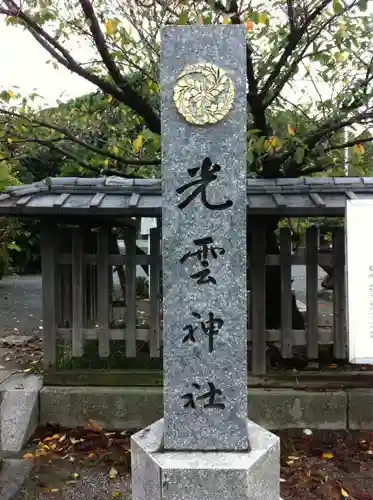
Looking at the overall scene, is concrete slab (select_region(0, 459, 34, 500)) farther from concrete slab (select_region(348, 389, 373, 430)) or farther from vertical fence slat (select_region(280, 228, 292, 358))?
concrete slab (select_region(348, 389, 373, 430))

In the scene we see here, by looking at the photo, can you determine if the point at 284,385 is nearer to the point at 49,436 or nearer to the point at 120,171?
the point at 49,436

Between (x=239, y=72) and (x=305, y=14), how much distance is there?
2280 mm

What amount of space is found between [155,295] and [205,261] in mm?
2418

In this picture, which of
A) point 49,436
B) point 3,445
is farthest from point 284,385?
point 3,445

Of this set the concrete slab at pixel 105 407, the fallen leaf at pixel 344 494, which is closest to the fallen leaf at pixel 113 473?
the concrete slab at pixel 105 407

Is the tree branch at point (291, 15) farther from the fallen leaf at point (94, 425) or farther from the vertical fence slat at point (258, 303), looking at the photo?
the fallen leaf at point (94, 425)

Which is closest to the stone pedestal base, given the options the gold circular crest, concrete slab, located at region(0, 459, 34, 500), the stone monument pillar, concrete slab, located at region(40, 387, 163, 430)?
the stone monument pillar

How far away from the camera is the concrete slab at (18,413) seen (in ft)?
15.6

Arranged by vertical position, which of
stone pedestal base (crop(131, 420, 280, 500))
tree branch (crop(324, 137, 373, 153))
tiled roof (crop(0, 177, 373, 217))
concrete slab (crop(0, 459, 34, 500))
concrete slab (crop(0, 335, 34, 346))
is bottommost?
concrete slab (crop(0, 459, 34, 500))

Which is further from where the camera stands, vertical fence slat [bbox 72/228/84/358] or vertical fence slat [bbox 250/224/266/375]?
vertical fence slat [bbox 72/228/84/358]

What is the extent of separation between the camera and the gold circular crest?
9.58 ft

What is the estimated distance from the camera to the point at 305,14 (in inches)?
185

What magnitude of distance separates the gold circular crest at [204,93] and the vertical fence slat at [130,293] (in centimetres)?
254

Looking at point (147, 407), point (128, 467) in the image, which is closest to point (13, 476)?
point (128, 467)
